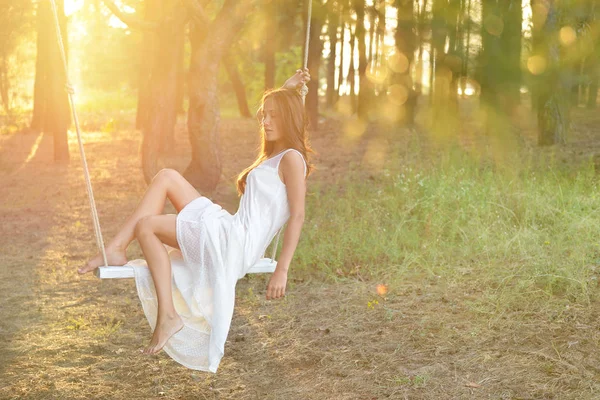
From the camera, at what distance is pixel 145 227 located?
11.7 feet

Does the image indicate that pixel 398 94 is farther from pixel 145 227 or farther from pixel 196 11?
pixel 145 227

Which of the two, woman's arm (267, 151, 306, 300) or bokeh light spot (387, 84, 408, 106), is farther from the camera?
bokeh light spot (387, 84, 408, 106)

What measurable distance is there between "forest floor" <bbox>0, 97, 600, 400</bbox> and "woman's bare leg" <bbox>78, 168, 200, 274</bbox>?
32.8 inches

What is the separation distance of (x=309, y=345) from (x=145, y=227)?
63.1 inches

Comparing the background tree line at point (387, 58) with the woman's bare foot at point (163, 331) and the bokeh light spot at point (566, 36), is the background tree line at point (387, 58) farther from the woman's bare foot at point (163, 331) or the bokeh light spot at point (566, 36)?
the woman's bare foot at point (163, 331)

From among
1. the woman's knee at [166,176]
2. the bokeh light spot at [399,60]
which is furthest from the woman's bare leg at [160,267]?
the bokeh light spot at [399,60]

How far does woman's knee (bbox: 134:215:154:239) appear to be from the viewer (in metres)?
3.54

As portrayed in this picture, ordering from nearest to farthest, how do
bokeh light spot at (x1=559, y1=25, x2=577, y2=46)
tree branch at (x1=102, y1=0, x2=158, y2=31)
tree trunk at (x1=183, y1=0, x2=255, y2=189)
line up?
1. bokeh light spot at (x1=559, y1=25, x2=577, y2=46)
2. tree branch at (x1=102, y1=0, x2=158, y2=31)
3. tree trunk at (x1=183, y1=0, x2=255, y2=189)

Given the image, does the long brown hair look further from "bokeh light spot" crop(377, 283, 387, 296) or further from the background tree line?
"bokeh light spot" crop(377, 283, 387, 296)

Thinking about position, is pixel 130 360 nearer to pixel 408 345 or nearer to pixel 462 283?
pixel 408 345

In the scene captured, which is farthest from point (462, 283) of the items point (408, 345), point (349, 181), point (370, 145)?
point (370, 145)

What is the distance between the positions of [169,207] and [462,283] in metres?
5.10

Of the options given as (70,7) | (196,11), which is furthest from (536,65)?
(70,7)

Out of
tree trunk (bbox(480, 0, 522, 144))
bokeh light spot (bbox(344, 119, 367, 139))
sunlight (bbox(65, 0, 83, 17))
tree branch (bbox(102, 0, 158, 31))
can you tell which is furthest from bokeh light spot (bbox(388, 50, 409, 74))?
bokeh light spot (bbox(344, 119, 367, 139))
